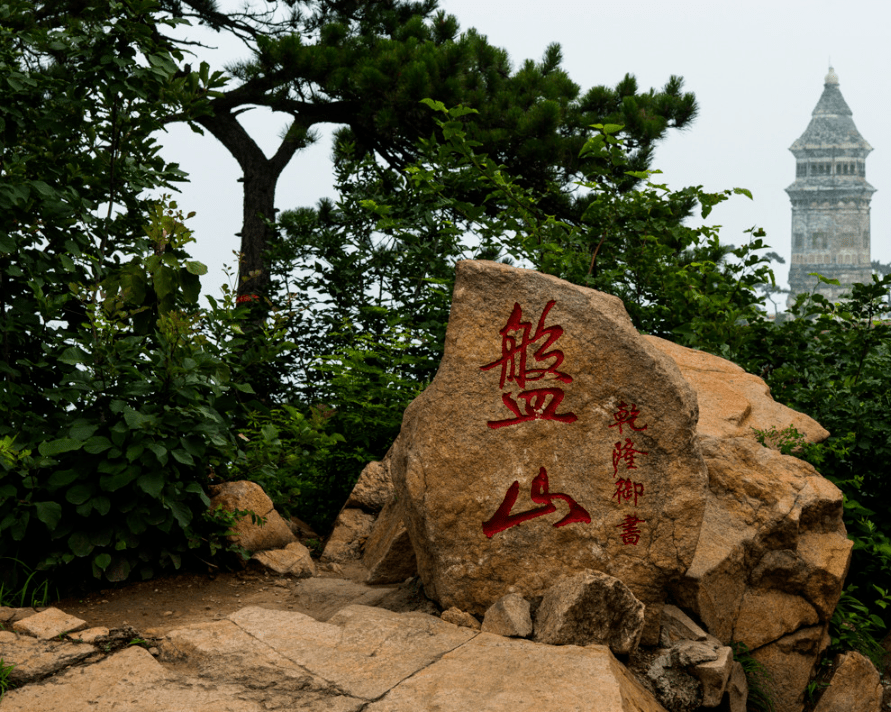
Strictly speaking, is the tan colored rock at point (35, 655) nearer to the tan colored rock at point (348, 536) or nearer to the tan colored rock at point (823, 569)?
the tan colored rock at point (348, 536)

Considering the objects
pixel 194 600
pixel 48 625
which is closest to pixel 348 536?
pixel 194 600

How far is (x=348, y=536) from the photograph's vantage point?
5.90 m

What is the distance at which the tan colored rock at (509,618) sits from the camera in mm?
3875

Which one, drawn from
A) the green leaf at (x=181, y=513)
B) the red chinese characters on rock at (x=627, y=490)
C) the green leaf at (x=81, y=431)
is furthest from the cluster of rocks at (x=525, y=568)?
the green leaf at (x=81, y=431)

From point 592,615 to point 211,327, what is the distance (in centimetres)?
277

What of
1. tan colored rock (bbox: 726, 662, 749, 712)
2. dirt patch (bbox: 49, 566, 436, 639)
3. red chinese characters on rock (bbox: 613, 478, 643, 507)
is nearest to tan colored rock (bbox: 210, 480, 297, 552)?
dirt patch (bbox: 49, 566, 436, 639)

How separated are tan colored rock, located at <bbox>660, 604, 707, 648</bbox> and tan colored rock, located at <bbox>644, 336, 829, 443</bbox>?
127 centimetres

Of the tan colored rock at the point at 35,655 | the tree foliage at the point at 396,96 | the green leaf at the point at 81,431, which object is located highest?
the tree foliage at the point at 396,96

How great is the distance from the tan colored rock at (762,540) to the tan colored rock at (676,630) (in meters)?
0.18

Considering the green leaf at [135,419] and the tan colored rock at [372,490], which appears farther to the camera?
the tan colored rock at [372,490]

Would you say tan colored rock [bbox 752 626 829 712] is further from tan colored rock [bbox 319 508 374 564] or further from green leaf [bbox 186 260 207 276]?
green leaf [bbox 186 260 207 276]

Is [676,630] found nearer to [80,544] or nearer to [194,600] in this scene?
[194,600]

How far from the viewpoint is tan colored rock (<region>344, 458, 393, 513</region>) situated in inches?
241

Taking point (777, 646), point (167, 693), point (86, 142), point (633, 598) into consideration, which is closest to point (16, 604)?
point (167, 693)
